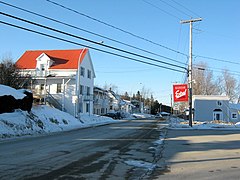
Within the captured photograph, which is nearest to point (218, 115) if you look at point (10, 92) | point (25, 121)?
point (10, 92)

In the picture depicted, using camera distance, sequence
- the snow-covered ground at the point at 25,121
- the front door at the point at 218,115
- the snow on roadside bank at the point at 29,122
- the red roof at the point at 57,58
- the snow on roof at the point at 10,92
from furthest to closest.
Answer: the front door at the point at 218,115, the red roof at the point at 57,58, the snow on roof at the point at 10,92, the snow-covered ground at the point at 25,121, the snow on roadside bank at the point at 29,122

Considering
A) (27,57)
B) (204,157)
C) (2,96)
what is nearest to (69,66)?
(27,57)

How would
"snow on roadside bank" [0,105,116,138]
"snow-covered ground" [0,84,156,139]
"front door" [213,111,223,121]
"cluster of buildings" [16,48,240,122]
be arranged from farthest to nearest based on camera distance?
1. "front door" [213,111,223,121]
2. "cluster of buildings" [16,48,240,122]
3. "snow-covered ground" [0,84,156,139]
4. "snow on roadside bank" [0,105,116,138]

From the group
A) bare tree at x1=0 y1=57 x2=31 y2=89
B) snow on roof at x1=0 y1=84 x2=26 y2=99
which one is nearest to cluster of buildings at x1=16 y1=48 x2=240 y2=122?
bare tree at x1=0 y1=57 x2=31 y2=89

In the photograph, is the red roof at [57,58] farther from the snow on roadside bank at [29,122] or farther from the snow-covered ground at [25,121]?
the snow on roadside bank at [29,122]

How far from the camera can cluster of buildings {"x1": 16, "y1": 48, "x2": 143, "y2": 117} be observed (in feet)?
161

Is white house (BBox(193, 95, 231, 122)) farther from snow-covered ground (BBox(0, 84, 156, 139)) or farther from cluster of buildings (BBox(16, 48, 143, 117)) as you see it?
snow-covered ground (BBox(0, 84, 156, 139))

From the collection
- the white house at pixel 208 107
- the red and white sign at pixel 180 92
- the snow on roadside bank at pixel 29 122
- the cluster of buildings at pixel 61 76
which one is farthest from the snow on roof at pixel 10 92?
the white house at pixel 208 107

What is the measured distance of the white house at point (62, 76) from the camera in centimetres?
4931

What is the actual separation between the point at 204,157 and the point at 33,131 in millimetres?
16399

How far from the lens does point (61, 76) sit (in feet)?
162

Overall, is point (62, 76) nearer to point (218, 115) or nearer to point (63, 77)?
point (63, 77)

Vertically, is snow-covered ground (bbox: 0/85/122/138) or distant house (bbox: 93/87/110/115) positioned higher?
distant house (bbox: 93/87/110/115)

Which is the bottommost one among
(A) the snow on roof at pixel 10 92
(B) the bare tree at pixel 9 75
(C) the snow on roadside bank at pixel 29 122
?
(C) the snow on roadside bank at pixel 29 122
